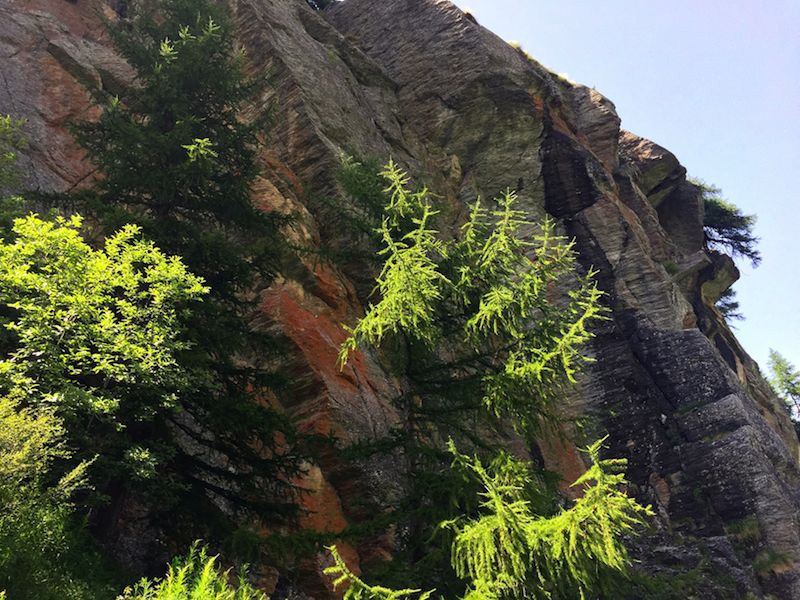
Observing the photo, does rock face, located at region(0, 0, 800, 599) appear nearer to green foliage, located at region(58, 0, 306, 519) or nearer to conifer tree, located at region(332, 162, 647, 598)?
conifer tree, located at region(332, 162, 647, 598)

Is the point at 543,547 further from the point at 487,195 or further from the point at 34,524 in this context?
the point at 487,195

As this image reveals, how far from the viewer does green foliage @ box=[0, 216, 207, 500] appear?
21.0 feet

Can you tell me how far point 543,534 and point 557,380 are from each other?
8.80 ft

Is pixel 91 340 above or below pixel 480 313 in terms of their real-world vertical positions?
below

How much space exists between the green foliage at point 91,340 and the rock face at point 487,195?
4339 mm

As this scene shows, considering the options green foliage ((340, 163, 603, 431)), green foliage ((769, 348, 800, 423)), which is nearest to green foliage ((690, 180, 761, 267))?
green foliage ((769, 348, 800, 423))

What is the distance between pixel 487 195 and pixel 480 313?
1575 centimetres

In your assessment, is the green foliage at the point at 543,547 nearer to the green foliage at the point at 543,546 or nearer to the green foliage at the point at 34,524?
the green foliage at the point at 543,546

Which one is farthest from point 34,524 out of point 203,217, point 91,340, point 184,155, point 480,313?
point 480,313

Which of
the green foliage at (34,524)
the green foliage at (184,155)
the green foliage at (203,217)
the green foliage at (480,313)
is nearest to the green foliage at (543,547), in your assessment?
the green foliage at (480,313)

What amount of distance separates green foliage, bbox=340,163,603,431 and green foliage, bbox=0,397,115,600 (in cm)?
472

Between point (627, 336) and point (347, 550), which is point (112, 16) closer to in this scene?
point (347, 550)

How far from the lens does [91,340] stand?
666cm

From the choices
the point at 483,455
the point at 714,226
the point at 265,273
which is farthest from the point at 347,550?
the point at 714,226
